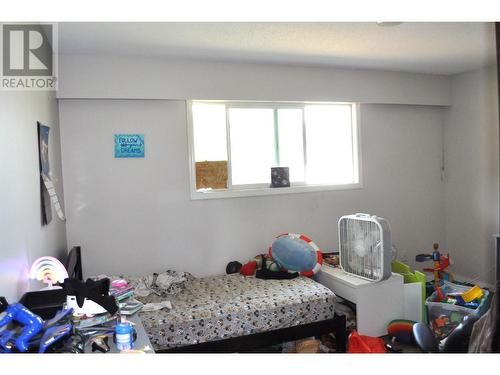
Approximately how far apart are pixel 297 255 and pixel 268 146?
1163 millimetres

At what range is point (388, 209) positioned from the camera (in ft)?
14.2

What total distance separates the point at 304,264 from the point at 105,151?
75.4 inches

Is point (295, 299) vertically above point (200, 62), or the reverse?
point (200, 62)

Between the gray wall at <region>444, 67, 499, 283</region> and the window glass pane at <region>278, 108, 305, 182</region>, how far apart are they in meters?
1.85

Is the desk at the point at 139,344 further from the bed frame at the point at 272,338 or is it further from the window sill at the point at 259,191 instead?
the window sill at the point at 259,191

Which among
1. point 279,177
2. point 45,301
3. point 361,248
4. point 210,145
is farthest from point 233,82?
point 45,301

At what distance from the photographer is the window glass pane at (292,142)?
3912 millimetres

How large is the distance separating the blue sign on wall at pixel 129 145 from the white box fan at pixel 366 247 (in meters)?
1.83

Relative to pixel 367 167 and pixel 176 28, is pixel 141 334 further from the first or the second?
pixel 367 167

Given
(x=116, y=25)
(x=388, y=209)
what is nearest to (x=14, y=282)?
(x=116, y=25)

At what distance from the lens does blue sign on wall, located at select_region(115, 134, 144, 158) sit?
3297 mm

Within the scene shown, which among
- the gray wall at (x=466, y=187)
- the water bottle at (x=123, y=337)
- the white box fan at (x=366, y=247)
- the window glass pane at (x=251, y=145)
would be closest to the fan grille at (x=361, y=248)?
the white box fan at (x=366, y=247)

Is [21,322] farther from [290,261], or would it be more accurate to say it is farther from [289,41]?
[289,41]

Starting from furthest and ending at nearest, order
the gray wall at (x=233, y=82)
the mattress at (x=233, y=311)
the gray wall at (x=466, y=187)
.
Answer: the gray wall at (x=466, y=187), the gray wall at (x=233, y=82), the mattress at (x=233, y=311)
